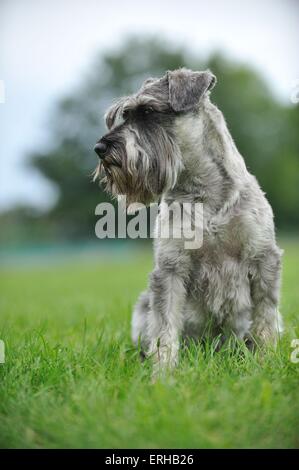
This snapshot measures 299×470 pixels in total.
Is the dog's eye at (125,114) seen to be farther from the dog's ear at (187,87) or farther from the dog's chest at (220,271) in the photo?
the dog's chest at (220,271)

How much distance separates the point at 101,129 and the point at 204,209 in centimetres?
3133

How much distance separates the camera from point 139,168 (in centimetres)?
432

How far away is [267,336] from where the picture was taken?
419 cm

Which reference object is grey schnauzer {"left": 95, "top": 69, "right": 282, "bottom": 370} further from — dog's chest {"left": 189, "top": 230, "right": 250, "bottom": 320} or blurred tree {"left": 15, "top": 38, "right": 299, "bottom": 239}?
blurred tree {"left": 15, "top": 38, "right": 299, "bottom": 239}

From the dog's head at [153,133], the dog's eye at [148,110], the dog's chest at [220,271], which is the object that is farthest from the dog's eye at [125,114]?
the dog's chest at [220,271]

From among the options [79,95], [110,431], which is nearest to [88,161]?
[79,95]

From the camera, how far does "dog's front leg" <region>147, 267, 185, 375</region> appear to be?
405 cm

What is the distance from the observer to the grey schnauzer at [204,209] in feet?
13.5

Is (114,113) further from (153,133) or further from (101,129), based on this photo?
(101,129)

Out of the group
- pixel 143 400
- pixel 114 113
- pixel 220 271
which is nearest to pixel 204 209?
pixel 220 271

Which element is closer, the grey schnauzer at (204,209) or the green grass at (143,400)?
the green grass at (143,400)

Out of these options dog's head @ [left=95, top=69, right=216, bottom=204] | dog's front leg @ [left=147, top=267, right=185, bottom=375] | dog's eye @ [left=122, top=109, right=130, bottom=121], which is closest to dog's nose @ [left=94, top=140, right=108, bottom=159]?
dog's head @ [left=95, top=69, right=216, bottom=204]

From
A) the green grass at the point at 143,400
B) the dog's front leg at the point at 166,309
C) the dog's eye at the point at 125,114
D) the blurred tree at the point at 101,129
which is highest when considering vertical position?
the blurred tree at the point at 101,129

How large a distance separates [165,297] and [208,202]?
756mm
